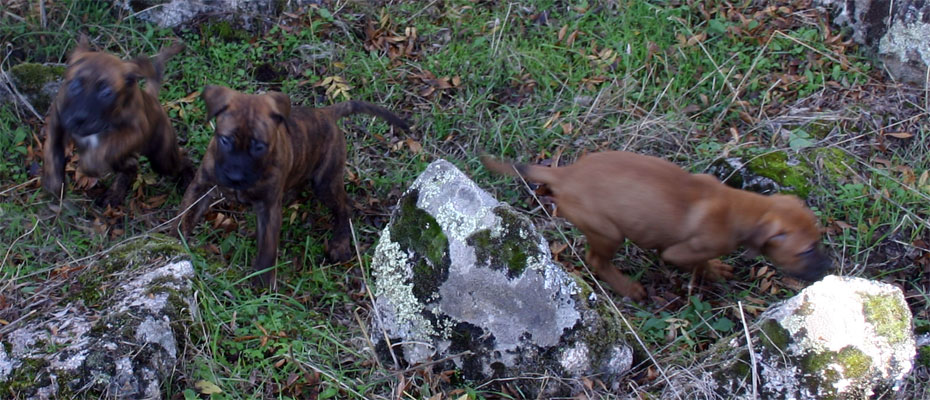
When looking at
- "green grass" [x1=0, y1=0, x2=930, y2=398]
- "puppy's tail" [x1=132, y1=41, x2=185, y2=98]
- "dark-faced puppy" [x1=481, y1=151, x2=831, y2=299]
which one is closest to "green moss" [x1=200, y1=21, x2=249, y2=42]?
"green grass" [x1=0, y1=0, x2=930, y2=398]

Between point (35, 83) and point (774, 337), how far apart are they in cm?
541

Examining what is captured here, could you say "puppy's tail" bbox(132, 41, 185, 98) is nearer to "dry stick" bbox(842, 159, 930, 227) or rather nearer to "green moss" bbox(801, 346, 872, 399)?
"green moss" bbox(801, 346, 872, 399)

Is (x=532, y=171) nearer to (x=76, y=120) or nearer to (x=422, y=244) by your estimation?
(x=422, y=244)

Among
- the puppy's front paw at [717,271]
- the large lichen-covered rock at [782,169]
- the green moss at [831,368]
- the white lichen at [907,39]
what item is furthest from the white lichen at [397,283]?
the white lichen at [907,39]

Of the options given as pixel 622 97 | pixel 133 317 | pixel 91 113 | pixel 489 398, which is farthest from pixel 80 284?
pixel 622 97

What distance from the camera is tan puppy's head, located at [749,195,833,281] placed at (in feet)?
15.5

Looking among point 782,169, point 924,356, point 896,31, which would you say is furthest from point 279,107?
point 896,31

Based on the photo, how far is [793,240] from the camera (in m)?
4.72

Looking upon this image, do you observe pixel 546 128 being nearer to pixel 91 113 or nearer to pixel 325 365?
pixel 325 365

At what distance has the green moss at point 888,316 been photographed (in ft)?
12.8

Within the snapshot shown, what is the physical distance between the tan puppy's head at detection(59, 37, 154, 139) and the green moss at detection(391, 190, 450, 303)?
6.20 feet

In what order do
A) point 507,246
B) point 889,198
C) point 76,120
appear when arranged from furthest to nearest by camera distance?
point 889,198 < point 76,120 < point 507,246

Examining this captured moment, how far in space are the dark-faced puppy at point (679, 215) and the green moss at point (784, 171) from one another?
77 centimetres

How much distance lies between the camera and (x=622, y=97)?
6516 millimetres
